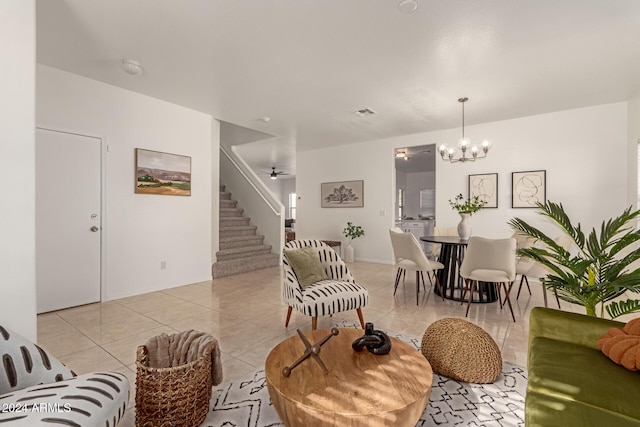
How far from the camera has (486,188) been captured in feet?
17.1

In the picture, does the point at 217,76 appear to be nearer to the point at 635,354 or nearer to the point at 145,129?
the point at 145,129

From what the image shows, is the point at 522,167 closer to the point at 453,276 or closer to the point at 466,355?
the point at 453,276

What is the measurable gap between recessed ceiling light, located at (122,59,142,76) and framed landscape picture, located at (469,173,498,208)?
17.0 feet

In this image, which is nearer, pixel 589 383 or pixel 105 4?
pixel 589 383

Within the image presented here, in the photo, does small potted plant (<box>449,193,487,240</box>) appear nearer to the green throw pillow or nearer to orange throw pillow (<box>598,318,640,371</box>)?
the green throw pillow

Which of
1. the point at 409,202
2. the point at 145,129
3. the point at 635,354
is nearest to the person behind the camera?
the point at 635,354

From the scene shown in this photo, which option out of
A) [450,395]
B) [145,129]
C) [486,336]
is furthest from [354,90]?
[450,395]

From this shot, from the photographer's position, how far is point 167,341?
181 cm

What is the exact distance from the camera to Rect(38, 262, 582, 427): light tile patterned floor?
2348 millimetres

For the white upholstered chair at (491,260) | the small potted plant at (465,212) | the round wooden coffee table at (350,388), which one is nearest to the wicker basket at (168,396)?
the round wooden coffee table at (350,388)

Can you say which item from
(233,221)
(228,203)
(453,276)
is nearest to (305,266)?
(453,276)

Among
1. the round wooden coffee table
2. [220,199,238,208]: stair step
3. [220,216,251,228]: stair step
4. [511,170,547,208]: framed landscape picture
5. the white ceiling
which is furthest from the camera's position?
[220,199,238,208]: stair step

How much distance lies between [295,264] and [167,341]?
1.24m

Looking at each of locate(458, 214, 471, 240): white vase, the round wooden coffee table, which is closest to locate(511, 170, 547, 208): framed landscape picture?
locate(458, 214, 471, 240): white vase
